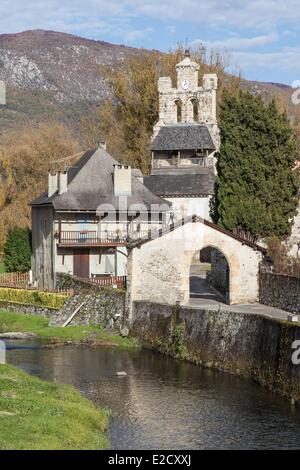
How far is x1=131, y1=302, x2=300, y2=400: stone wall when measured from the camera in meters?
31.2

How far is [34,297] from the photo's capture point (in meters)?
50.5

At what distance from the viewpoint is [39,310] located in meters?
49.4

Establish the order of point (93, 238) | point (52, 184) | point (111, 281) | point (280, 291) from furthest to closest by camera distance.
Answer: point (52, 184), point (93, 238), point (111, 281), point (280, 291)

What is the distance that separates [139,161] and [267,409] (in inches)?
2053

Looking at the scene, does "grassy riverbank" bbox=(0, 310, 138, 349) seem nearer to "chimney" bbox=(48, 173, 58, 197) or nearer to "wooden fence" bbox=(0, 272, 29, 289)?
"wooden fence" bbox=(0, 272, 29, 289)

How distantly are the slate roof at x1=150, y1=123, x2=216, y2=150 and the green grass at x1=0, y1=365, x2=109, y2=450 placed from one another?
4165cm

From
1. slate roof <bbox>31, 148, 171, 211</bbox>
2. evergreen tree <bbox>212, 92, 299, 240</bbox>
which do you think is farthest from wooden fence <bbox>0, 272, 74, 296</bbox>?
evergreen tree <bbox>212, 92, 299, 240</bbox>

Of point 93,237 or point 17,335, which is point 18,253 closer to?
point 93,237

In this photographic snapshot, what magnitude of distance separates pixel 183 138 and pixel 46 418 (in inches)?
1900

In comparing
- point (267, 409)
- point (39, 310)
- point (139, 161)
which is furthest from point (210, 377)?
point (139, 161)

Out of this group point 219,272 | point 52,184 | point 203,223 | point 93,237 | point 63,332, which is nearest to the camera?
point 203,223

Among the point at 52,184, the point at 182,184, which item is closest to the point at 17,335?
the point at 52,184

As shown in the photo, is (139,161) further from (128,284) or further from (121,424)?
(121,424)

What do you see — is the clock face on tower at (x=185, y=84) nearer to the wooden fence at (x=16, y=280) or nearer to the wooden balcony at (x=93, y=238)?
the wooden balcony at (x=93, y=238)
